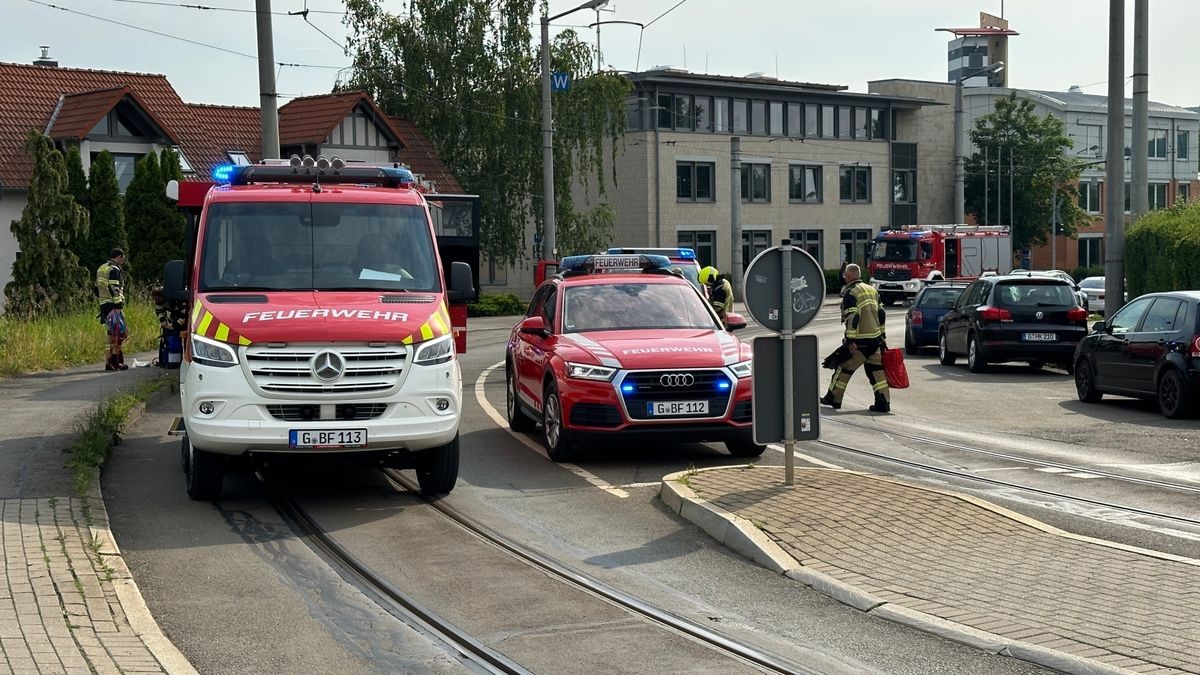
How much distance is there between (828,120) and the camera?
74.0 meters

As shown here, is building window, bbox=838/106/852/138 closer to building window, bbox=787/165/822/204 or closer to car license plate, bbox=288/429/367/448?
building window, bbox=787/165/822/204

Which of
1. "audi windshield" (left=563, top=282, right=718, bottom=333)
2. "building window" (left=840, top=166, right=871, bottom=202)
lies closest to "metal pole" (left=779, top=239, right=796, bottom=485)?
"audi windshield" (left=563, top=282, right=718, bottom=333)

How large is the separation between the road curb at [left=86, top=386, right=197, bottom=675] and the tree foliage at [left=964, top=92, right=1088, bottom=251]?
72.9 meters

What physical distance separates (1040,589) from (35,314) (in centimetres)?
2440

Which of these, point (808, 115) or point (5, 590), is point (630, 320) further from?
point (808, 115)

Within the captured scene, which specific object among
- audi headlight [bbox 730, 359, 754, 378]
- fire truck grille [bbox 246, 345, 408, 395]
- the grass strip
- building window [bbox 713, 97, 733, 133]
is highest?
building window [bbox 713, 97, 733, 133]

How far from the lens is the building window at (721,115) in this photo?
6775cm

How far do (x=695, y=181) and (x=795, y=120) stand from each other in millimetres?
8244

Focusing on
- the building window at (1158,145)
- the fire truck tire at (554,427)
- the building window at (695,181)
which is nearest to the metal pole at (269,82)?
the fire truck tire at (554,427)

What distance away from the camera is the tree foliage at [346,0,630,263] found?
55.1 metres

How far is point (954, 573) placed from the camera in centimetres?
824

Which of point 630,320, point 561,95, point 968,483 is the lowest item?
point 968,483

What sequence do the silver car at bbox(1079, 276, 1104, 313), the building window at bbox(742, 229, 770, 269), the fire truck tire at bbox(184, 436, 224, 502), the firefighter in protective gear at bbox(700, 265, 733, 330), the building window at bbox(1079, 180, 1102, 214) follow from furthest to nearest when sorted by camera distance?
the building window at bbox(1079, 180, 1102, 214), the building window at bbox(742, 229, 770, 269), the silver car at bbox(1079, 276, 1104, 313), the firefighter in protective gear at bbox(700, 265, 733, 330), the fire truck tire at bbox(184, 436, 224, 502)

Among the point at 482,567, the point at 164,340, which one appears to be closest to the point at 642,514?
the point at 482,567
